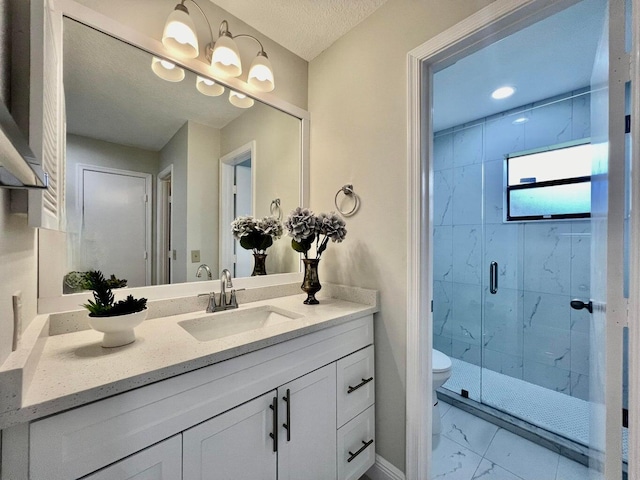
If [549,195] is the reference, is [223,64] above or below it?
above

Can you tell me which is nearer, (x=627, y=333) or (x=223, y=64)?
(x=627, y=333)

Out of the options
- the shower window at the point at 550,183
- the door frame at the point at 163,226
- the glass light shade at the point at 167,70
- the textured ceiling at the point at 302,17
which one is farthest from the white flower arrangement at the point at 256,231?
the shower window at the point at 550,183

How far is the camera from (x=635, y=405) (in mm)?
718

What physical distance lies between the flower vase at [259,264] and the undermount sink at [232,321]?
249mm

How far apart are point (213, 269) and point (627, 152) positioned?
166cm

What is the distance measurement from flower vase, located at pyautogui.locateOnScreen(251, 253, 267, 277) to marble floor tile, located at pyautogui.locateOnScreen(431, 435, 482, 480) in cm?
141

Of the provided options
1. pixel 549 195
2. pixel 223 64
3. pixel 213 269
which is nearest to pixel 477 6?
pixel 223 64

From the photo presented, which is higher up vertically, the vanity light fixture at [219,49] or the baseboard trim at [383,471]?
the vanity light fixture at [219,49]

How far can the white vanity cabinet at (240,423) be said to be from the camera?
2.06 feet

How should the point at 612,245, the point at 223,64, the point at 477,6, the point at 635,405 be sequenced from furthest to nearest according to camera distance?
1. the point at 223,64
2. the point at 477,6
3. the point at 612,245
4. the point at 635,405

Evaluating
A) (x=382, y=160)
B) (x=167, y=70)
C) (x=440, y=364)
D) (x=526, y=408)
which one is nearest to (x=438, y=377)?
(x=440, y=364)

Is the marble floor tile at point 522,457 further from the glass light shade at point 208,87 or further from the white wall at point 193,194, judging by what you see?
the glass light shade at point 208,87

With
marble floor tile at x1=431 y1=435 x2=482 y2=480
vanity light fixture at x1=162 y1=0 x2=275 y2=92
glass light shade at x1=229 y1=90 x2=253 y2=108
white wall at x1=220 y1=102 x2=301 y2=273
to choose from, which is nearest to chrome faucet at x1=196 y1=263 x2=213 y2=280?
white wall at x1=220 y1=102 x2=301 y2=273

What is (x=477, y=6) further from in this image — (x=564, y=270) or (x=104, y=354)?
(x=564, y=270)
